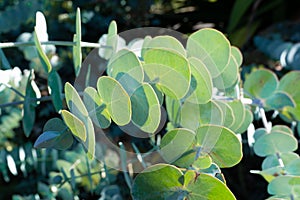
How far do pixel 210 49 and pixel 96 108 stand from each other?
0.11 metres

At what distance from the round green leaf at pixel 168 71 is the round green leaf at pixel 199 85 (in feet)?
0.05

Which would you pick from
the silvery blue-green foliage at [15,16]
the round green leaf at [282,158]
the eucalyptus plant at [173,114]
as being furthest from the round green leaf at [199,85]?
the silvery blue-green foliage at [15,16]

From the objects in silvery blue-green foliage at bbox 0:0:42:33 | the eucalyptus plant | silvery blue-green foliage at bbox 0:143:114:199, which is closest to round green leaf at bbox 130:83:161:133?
the eucalyptus plant

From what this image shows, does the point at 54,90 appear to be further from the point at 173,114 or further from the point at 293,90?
the point at 293,90

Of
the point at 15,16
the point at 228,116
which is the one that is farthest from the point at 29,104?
the point at 15,16

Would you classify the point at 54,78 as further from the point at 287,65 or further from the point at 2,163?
the point at 287,65

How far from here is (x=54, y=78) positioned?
33 cm

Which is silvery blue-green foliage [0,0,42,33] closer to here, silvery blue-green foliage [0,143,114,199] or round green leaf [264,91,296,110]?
silvery blue-green foliage [0,143,114,199]

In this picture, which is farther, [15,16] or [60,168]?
[15,16]

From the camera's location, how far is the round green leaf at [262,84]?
1.54 ft

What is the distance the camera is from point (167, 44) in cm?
35

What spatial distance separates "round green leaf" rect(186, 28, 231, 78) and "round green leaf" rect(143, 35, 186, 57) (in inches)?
1.0

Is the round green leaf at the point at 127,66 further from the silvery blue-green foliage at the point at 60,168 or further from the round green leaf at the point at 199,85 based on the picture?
the silvery blue-green foliage at the point at 60,168

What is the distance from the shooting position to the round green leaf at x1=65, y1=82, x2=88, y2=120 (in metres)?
0.28
